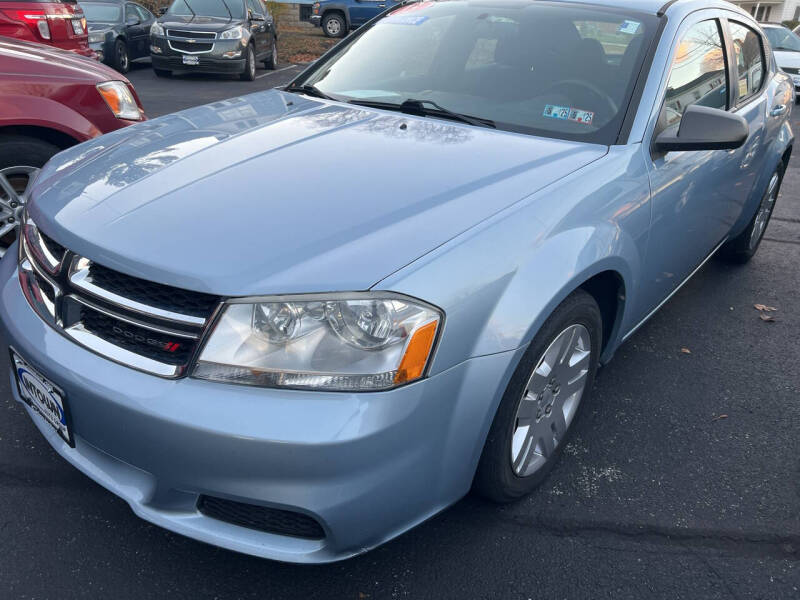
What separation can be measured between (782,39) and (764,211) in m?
11.8

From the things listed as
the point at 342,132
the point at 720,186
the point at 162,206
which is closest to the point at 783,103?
the point at 720,186

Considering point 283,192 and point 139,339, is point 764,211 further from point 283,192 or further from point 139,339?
point 139,339

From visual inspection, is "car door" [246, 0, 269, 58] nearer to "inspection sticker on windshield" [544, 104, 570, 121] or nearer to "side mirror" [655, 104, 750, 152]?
"inspection sticker on windshield" [544, 104, 570, 121]

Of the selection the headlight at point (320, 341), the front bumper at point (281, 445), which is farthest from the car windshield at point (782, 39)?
the headlight at point (320, 341)

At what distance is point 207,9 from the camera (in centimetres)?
1252

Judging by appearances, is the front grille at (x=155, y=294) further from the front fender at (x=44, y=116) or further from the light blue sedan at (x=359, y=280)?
the front fender at (x=44, y=116)

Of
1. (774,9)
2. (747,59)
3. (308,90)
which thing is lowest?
(774,9)

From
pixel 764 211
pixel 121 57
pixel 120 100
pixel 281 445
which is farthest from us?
pixel 121 57

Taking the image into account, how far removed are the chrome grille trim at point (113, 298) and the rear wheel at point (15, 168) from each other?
1.90 metres

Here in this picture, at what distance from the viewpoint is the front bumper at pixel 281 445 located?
65.6 inches

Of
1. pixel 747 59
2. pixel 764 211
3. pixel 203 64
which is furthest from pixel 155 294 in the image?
pixel 203 64

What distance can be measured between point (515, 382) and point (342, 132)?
46.5 inches

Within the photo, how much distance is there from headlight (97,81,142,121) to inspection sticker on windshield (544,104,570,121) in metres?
2.40

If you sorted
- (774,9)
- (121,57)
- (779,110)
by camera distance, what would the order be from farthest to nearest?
(774,9)
(121,57)
(779,110)
